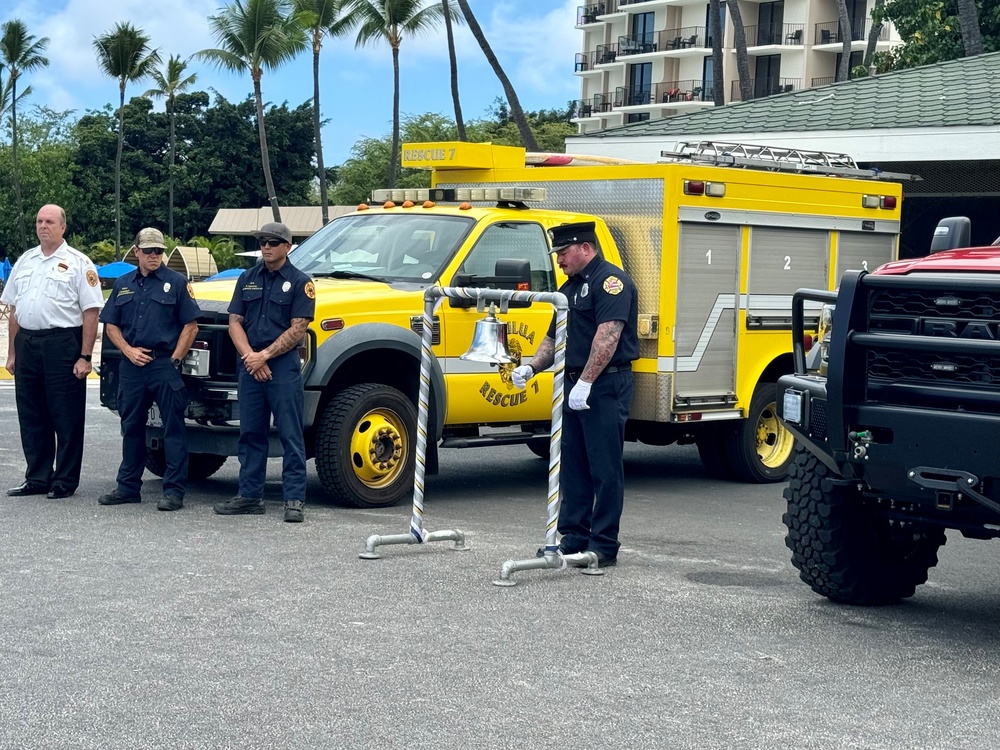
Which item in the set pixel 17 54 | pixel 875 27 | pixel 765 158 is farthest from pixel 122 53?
pixel 765 158

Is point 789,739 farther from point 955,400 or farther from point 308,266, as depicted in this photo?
point 308,266

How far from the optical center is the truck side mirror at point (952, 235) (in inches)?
279

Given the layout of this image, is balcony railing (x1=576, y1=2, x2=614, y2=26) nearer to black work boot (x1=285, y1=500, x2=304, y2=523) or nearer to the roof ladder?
the roof ladder

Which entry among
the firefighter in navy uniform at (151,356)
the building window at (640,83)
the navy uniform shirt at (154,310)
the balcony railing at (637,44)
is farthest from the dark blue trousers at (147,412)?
the building window at (640,83)

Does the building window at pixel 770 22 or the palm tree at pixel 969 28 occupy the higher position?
the building window at pixel 770 22

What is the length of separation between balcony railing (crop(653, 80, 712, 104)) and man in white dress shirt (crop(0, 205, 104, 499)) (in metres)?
78.7

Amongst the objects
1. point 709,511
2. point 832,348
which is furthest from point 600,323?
point 709,511

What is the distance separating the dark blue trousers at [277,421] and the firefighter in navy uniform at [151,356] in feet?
1.69

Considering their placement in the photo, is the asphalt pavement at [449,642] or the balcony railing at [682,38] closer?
the asphalt pavement at [449,642]

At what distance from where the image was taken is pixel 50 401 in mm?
9578

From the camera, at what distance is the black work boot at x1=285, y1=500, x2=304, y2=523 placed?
8867 mm

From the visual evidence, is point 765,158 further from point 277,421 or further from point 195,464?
point 195,464

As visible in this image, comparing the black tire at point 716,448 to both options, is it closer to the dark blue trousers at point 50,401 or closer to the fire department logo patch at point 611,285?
the fire department logo patch at point 611,285

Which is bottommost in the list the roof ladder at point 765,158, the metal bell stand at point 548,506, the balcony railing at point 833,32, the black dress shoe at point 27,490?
the black dress shoe at point 27,490
